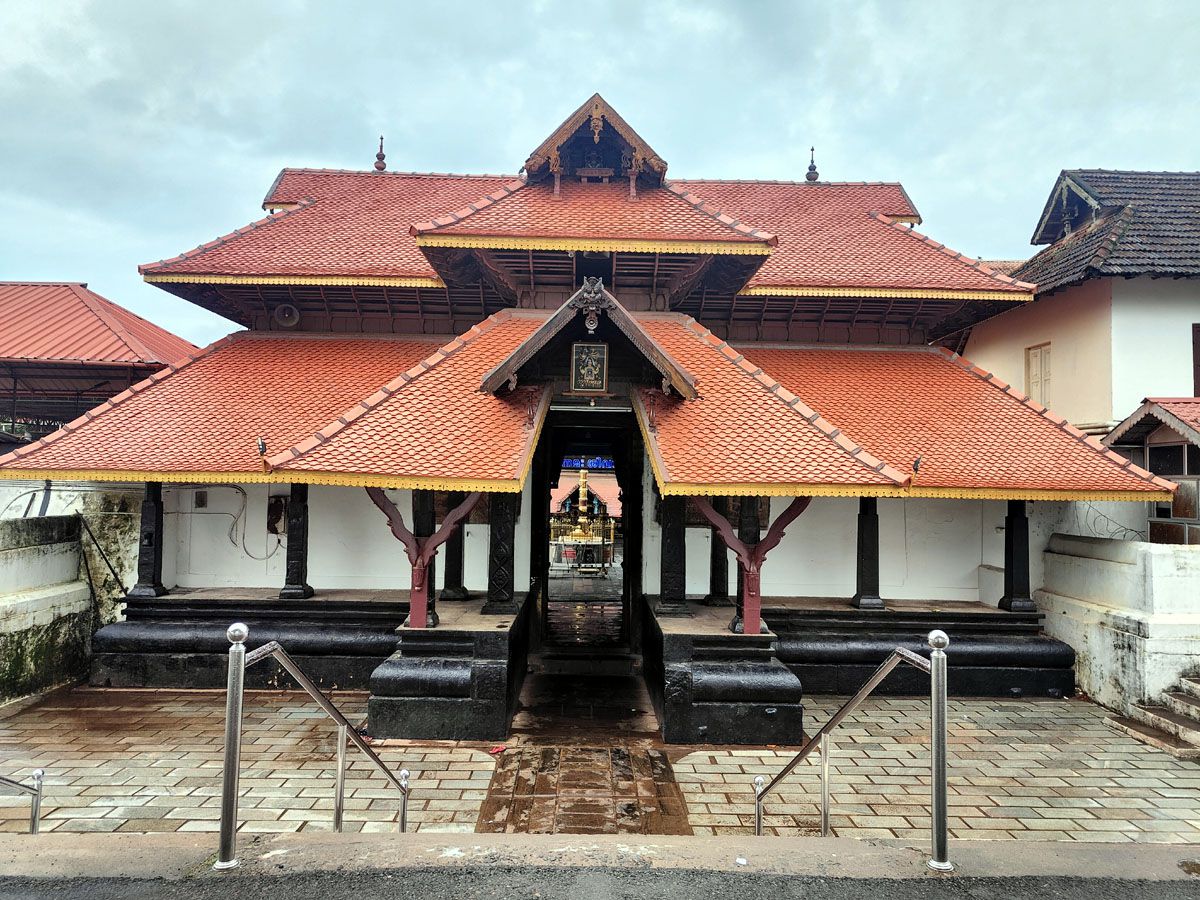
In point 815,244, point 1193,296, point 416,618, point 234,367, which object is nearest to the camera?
point 416,618

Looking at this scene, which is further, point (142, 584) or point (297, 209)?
point (297, 209)

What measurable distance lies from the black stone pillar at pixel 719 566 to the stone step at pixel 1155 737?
4.58 metres

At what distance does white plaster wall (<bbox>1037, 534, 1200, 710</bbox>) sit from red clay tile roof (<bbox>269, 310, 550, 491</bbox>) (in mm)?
7412

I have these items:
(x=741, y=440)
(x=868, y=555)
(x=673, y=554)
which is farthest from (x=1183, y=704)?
(x=673, y=554)

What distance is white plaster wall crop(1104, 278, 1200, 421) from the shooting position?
10.1m

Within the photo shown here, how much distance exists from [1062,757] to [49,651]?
11945 millimetres

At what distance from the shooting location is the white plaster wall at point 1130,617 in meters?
7.21

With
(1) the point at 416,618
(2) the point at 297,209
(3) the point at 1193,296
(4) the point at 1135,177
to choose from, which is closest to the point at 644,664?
(1) the point at 416,618

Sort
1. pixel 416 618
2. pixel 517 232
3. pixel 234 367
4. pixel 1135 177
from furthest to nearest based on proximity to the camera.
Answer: pixel 1135 177, pixel 234 367, pixel 517 232, pixel 416 618

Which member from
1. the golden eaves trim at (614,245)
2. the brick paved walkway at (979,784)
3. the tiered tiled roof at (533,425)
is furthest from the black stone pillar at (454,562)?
the brick paved walkway at (979,784)

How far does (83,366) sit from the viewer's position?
433 inches

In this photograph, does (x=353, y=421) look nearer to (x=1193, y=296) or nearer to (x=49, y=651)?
(x=49, y=651)

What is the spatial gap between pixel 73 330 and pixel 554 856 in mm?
13575

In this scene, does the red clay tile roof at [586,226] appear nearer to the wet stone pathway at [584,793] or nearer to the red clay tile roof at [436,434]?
the red clay tile roof at [436,434]
